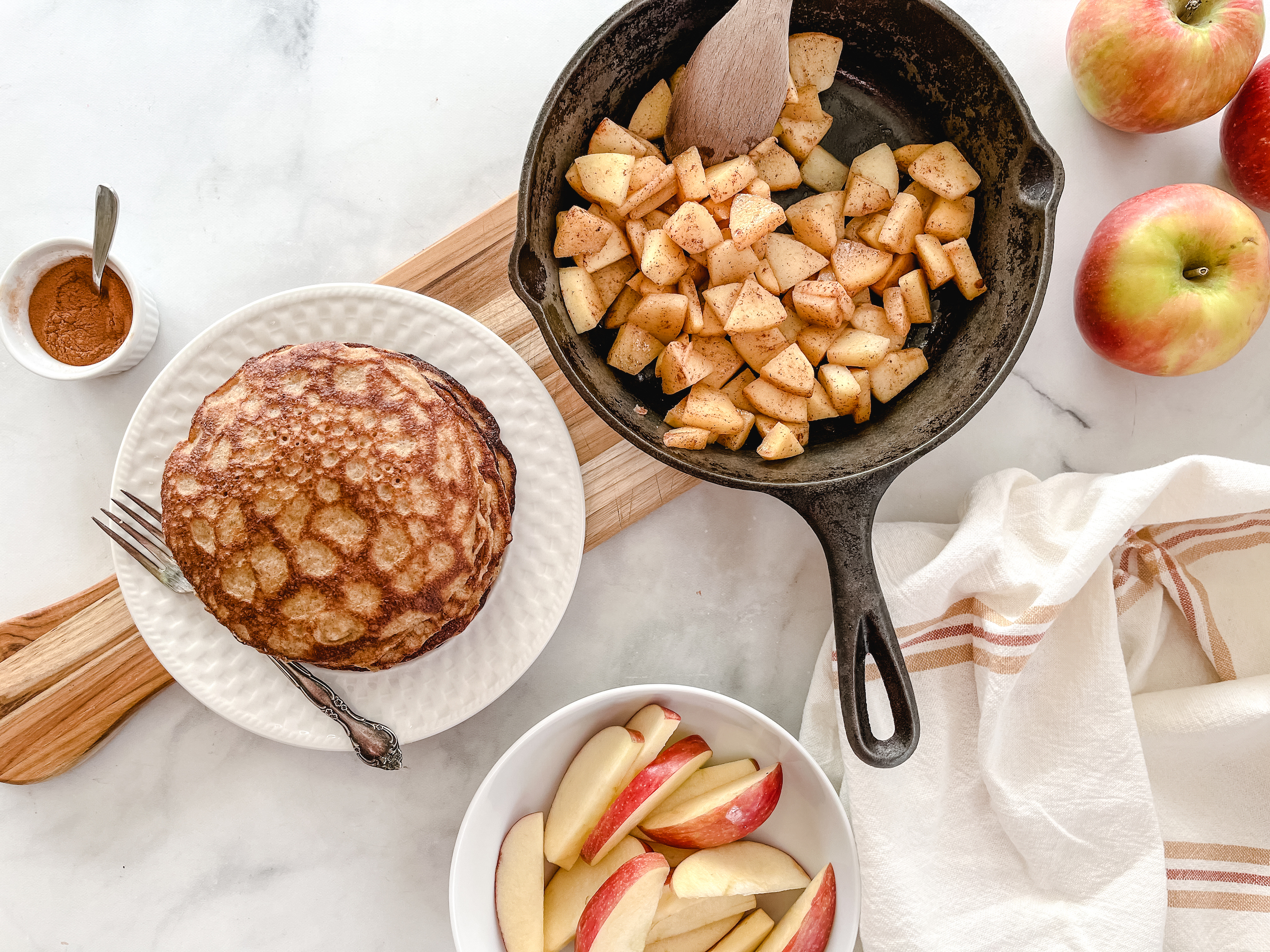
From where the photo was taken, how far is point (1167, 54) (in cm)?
129

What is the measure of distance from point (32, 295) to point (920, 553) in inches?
62.6

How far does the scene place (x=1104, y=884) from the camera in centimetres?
134

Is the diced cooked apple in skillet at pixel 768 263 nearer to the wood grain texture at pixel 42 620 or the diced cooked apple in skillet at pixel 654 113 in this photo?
the diced cooked apple in skillet at pixel 654 113

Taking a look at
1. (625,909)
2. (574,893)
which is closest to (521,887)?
(574,893)

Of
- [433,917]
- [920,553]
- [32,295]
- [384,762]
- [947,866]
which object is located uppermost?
[32,295]

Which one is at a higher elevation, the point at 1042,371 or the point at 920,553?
the point at 1042,371

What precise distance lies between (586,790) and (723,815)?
0.23 meters

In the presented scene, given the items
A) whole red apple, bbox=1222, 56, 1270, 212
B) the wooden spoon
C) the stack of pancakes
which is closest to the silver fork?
the stack of pancakes

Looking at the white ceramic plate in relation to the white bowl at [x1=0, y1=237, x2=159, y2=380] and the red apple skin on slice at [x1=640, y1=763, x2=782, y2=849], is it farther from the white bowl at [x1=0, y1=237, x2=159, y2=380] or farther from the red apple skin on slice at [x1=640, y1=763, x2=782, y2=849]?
the red apple skin on slice at [x1=640, y1=763, x2=782, y2=849]

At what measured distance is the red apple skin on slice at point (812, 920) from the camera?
4.25ft

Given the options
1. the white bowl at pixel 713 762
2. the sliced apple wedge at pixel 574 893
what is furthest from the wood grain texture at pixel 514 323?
the sliced apple wedge at pixel 574 893

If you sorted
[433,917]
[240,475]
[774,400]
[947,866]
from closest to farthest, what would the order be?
[240,475] → [774,400] → [947,866] → [433,917]

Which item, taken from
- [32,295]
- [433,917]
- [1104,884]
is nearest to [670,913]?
[433,917]

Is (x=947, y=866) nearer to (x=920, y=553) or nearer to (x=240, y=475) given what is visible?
(x=920, y=553)
